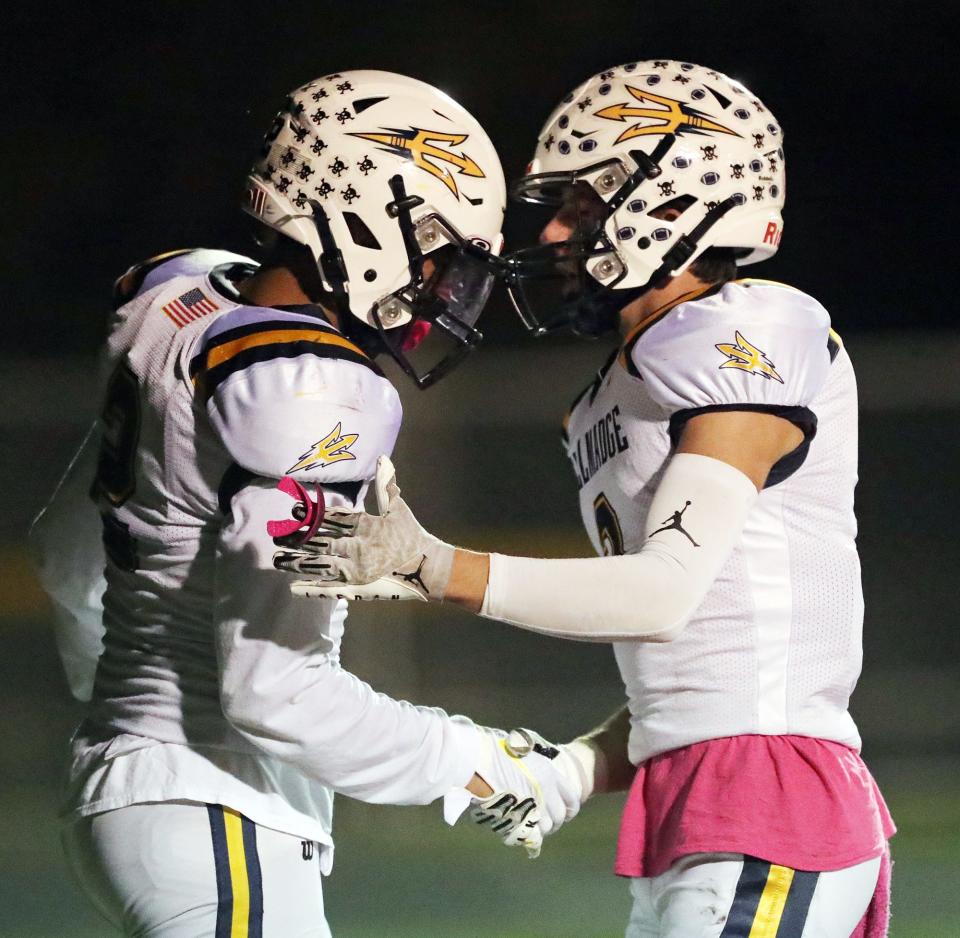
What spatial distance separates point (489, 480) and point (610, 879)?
→ 166 cm

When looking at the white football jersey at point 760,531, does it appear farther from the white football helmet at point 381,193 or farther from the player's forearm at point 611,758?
the white football helmet at point 381,193

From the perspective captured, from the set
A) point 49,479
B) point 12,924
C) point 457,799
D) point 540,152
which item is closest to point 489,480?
point 49,479

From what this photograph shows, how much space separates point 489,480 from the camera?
16.7 feet

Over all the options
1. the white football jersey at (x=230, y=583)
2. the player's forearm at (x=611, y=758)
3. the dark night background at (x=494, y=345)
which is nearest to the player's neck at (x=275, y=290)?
the white football jersey at (x=230, y=583)

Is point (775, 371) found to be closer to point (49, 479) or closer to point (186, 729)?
point (186, 729)

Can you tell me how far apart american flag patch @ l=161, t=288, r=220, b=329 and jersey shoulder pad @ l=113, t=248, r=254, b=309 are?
0.38ft

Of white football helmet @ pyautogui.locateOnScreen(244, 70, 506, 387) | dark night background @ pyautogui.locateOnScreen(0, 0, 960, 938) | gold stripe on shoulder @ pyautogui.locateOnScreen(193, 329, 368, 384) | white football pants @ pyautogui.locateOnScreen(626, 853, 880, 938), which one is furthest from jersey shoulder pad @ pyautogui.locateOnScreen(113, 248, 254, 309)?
dark night background @ pyautogui.locateOnScreen(0, 0, 960, 938)

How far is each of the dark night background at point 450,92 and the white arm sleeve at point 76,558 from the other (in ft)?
11.0

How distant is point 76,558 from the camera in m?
2.27

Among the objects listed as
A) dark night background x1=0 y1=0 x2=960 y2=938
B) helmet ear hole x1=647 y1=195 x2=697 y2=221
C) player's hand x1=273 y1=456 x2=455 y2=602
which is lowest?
dark night background x1=0 y1=0 x2=960 y2=938

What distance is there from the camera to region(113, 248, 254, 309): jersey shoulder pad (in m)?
2.12

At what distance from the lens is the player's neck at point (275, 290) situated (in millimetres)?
1988

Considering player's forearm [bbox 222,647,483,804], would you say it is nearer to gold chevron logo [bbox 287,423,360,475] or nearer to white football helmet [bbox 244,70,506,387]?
gold chevron logo [bbox 287,423,360,475]

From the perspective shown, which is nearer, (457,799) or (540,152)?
(457,799)
